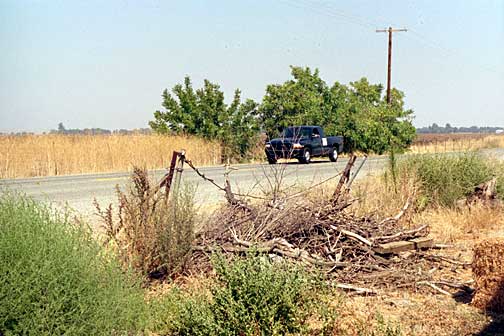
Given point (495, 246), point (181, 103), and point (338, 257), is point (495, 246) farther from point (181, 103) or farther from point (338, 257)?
point (181, 103)

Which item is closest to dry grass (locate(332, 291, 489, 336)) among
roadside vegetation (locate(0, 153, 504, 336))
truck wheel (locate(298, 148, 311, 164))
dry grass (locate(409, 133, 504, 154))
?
roadside vegetation (locate(0, 153, 504, 336))

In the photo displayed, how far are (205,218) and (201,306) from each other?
8.73 ft

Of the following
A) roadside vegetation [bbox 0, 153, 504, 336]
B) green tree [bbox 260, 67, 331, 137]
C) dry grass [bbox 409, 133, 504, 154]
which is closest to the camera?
roadside vegetation [bbox 0, 153, 504, 336]

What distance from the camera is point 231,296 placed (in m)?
5.34

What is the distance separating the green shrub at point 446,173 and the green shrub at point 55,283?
772 centimetres

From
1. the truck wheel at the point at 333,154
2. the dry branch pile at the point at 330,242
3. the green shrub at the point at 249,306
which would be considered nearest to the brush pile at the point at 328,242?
the dry branch pile at the point at 330,242

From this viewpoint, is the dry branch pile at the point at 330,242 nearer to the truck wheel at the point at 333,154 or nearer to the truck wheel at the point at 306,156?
the truck wheel at the point at 306,156

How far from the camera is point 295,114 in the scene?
37281 mm

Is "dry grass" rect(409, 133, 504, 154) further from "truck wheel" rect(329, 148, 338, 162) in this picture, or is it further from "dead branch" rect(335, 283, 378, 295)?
"dead branch" rect(335, 283, 378, 295)

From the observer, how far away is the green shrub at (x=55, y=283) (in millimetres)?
4379

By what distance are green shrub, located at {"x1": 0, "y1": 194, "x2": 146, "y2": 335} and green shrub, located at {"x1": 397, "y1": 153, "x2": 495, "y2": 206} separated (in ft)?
25.3

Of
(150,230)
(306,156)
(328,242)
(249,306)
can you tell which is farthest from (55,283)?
(306,156)

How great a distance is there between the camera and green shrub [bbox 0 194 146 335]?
4.38m

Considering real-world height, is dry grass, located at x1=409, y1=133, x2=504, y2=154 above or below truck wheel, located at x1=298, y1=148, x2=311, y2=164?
above
